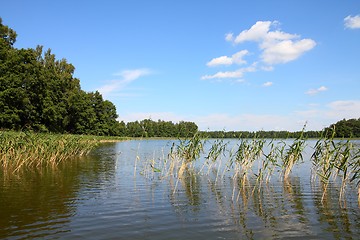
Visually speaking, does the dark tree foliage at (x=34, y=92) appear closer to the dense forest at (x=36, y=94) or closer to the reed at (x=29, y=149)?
the dense forest at (x=36, y=94)

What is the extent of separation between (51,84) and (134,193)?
54629mm

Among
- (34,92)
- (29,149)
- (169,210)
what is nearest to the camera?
(169,210)

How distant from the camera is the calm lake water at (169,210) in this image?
8148 mm

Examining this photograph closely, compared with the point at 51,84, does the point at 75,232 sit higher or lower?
lower

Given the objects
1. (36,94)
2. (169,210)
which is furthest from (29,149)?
(36,94)

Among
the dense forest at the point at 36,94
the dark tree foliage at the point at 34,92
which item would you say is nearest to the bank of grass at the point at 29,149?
the dense forest at the point at 36,94

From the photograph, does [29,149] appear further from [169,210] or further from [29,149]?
[169,210]

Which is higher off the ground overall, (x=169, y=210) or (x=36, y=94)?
(x=36, y=94)

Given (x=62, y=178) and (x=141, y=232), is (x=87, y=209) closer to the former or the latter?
(x=141, y=232)

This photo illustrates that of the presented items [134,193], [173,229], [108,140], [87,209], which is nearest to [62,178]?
[134,193]

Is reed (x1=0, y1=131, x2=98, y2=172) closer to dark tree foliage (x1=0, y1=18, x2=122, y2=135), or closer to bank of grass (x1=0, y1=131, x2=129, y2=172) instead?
bank of grass (x1=0, y1=131, x2=129, y2=172)

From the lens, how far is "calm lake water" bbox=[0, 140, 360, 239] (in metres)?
8.15

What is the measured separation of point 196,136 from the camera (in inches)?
707

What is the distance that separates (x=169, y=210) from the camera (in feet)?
35.0
